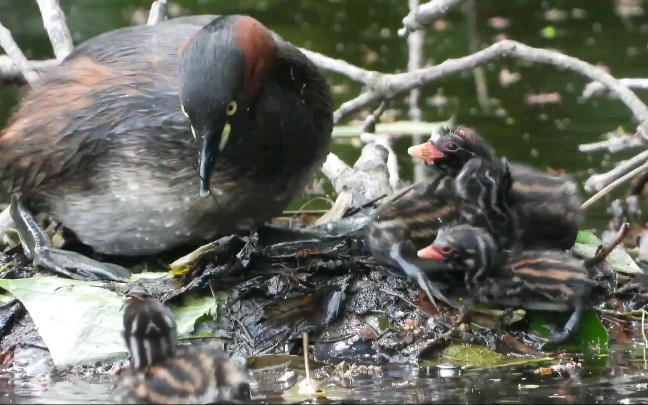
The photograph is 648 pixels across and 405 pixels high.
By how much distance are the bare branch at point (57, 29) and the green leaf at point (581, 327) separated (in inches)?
130

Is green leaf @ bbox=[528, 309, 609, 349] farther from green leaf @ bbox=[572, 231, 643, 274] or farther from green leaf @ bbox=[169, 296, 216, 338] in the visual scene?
green leaf @ bbox=[169, 296, 216, 338]

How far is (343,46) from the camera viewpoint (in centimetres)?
1299

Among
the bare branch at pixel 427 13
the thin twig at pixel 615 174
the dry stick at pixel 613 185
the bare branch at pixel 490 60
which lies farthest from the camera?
the bare branch at pixel 427 13

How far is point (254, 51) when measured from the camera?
5.53 metres

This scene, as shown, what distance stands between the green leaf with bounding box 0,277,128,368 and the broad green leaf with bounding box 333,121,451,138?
4.06 meters

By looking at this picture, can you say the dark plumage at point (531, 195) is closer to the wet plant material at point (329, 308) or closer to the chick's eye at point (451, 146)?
the chick's eye at point (451, 146)

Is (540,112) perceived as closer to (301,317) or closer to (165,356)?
(301,317)

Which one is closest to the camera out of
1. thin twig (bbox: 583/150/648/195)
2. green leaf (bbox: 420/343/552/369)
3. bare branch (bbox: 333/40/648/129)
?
green leaf (bbox: 420/343/552/369)

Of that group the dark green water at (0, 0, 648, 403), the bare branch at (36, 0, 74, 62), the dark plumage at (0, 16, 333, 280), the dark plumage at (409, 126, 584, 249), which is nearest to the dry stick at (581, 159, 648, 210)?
the dark plumage at (409, 126, 584, 249)

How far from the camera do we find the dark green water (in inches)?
190

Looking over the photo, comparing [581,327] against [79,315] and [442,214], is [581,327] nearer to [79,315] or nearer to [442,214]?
[442,214]

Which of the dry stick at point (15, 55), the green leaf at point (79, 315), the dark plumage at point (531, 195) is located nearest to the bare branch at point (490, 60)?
the dark plumage at point (531, 195)

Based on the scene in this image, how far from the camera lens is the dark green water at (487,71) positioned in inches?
190

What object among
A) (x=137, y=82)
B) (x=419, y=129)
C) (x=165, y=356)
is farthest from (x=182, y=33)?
(x=419, y=129)
